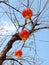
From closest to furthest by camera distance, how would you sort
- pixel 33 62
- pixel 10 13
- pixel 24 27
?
pixel 24 27 → pixel 10 13 → pixel 33 62

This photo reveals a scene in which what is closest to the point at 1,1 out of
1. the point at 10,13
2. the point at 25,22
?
the point at 10,13

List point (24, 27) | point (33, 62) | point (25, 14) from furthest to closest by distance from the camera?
point (33, 62) < point (24, 27) < point (25, 14)

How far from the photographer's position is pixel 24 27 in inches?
168

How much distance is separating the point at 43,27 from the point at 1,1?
1.03 metres

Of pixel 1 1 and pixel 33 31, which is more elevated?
pixel 1 1

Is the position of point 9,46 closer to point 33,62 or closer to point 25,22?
point 25,22

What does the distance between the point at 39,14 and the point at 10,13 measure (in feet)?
2.06

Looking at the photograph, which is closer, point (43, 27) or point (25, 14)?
point (25, 14)

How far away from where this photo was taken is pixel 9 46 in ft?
14.5

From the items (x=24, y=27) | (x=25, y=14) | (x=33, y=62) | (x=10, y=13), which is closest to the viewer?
(x=25, y=14)

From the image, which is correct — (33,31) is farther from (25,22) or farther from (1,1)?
(1,1)

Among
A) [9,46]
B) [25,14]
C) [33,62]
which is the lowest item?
[33,62]

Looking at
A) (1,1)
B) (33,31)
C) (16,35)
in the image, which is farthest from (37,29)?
(1,1)

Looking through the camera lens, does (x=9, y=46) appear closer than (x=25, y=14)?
No
